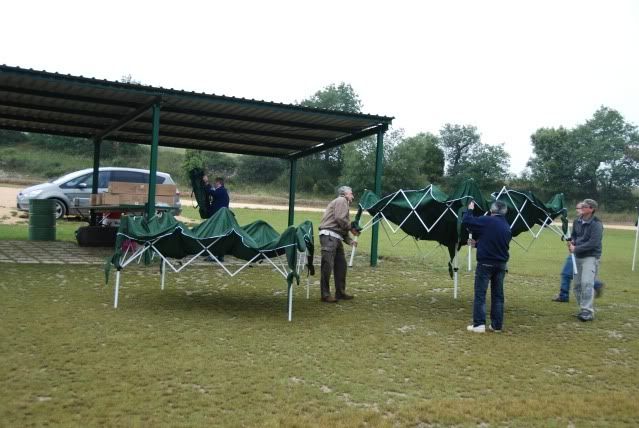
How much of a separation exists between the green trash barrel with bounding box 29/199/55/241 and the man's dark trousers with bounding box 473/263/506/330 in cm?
1087

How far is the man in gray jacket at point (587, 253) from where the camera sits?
767 centimetres


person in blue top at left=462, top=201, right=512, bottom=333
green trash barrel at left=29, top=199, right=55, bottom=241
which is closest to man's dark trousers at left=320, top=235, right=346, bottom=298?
person in blue top at left=462, top=201, right=512, bottom=333

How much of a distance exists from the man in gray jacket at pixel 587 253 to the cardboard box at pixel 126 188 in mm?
8254

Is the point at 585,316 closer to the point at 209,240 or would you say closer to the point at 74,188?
the point at 209,240

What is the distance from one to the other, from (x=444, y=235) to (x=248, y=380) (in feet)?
15.6

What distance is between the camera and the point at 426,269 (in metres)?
12.4

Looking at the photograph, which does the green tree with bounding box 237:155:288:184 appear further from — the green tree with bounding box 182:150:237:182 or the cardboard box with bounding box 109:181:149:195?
the cardboard box with bounding box 109:181:149:195

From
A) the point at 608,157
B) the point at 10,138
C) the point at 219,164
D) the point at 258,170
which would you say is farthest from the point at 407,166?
the point at 10,138

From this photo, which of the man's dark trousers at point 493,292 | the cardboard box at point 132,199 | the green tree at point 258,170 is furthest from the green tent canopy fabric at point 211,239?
the green tree at point 258,170

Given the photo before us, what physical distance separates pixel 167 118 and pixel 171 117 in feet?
0.44

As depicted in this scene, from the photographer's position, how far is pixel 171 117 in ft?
42.7

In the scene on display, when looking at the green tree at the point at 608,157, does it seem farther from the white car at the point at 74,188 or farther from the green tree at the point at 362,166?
the white car at the point at 74,188

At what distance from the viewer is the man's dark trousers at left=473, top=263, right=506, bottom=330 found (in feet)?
22.8

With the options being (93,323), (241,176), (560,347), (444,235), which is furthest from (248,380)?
(241,176)
